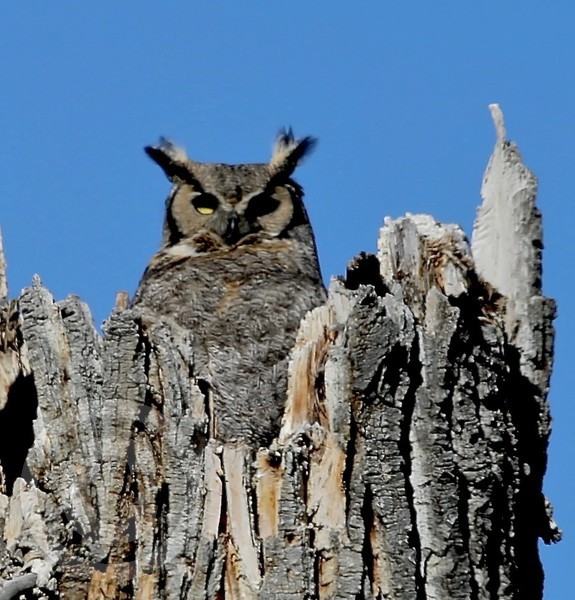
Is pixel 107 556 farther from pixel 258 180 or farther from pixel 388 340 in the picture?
pixel 258 180

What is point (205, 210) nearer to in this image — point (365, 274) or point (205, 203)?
point (205, 203)

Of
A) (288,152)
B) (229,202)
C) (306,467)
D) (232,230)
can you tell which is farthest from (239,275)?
(306,467)

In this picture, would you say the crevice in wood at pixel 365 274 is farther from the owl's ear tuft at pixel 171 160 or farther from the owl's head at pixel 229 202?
the owl's ear tuft at pixel 171 160

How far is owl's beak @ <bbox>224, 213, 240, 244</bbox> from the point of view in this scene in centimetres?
493

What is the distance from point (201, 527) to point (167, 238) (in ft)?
6.22

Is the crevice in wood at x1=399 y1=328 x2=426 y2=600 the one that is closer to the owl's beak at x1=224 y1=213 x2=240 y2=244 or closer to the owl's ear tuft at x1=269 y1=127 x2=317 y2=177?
the owl's beak at x1=224 y1=213 x2=240 y2=244

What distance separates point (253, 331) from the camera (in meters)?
4.38

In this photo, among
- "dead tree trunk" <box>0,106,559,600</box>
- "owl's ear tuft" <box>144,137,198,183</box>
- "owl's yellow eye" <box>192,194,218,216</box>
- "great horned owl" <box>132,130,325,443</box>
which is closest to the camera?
"dead tree trunk" <box>0,106,559,600</box>

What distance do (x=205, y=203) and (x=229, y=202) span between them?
0.36 feet

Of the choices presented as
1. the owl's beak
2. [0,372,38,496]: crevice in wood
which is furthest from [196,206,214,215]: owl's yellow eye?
[0,372,38,496]: crevice in wood

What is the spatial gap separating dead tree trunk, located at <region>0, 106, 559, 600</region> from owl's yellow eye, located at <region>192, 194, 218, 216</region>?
4.35 feet

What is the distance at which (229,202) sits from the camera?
5035mm

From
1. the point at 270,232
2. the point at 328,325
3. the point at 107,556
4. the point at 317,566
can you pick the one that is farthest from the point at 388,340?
the point at 270,232

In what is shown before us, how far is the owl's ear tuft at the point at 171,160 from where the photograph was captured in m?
5.25
